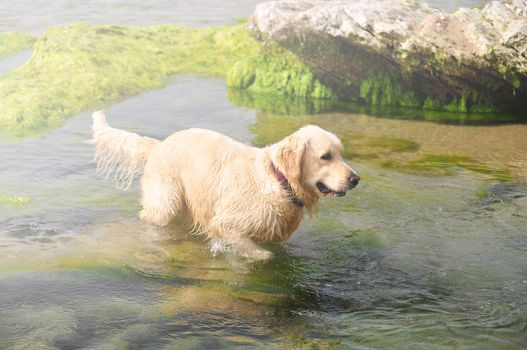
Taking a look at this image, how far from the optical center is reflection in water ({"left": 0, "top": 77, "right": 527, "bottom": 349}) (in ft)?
16.9

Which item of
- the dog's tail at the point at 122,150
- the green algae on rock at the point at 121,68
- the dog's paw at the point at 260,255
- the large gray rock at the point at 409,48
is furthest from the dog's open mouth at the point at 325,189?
the green algae on rock at the point at 121,68

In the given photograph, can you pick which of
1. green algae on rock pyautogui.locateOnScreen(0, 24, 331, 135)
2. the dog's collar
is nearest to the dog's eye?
the dog's collar

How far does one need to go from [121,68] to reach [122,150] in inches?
259

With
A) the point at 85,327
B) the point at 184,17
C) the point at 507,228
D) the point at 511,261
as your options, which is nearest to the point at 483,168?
the point at 507,228

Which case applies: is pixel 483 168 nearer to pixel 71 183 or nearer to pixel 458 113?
pixel 458 113

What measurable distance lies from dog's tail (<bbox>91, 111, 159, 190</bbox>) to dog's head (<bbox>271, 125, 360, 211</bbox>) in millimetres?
1991

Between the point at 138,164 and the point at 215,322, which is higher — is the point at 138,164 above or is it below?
above

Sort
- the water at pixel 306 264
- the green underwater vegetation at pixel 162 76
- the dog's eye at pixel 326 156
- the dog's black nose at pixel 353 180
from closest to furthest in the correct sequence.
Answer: the water at pixel 306 264
the dog's black nose at pixel 353 180
the dog's eye at pixel 326 156
the green underwater vegetation at pixel 162 76

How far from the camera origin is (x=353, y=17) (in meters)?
11.3

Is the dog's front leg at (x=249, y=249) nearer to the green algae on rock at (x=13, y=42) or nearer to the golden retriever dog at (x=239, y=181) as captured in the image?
the golden retriever dog at (x=239, y=181)

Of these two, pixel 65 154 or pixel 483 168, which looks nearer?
pixel 483 168

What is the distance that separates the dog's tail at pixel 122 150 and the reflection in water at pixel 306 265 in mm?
484

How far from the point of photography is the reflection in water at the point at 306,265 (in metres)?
5.16

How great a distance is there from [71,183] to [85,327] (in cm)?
400
